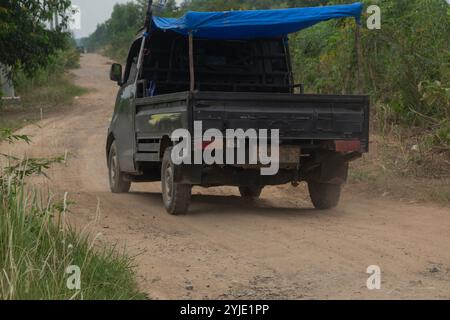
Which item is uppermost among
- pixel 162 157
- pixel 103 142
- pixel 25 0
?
pixel 25 0

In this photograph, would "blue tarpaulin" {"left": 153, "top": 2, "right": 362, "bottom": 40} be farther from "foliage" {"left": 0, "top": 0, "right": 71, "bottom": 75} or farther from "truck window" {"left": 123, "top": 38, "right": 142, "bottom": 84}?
"foliage" {"left": 0, "top": 0, "right": 71, "bottom": 75}

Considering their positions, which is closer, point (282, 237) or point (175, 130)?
point (282, 237)

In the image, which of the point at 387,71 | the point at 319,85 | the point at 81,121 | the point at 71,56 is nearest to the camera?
the point at 387,71

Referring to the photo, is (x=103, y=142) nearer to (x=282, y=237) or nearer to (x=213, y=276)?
(x=282, y=237)

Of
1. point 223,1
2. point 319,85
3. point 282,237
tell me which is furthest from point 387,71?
point 223,1

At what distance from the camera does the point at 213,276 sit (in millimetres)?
5633

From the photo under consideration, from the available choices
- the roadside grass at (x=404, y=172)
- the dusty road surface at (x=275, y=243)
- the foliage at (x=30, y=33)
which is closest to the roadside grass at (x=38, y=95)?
the foliage at (x=30, y=33)

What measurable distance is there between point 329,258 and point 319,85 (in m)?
9.40

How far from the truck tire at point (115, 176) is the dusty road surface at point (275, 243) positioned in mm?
190

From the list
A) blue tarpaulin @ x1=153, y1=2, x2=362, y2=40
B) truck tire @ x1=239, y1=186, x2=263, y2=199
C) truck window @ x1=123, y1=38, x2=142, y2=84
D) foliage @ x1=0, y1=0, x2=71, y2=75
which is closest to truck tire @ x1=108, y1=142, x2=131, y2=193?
truck window @ x1=123, y1=38, x2=142, y2=84

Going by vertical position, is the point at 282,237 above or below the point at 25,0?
below

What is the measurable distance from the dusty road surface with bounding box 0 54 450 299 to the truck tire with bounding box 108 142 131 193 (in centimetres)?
19

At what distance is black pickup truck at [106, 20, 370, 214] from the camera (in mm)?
7824

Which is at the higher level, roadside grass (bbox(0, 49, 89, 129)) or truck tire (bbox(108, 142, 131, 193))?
truck tire (bbox(108, 142, 131, 193))
